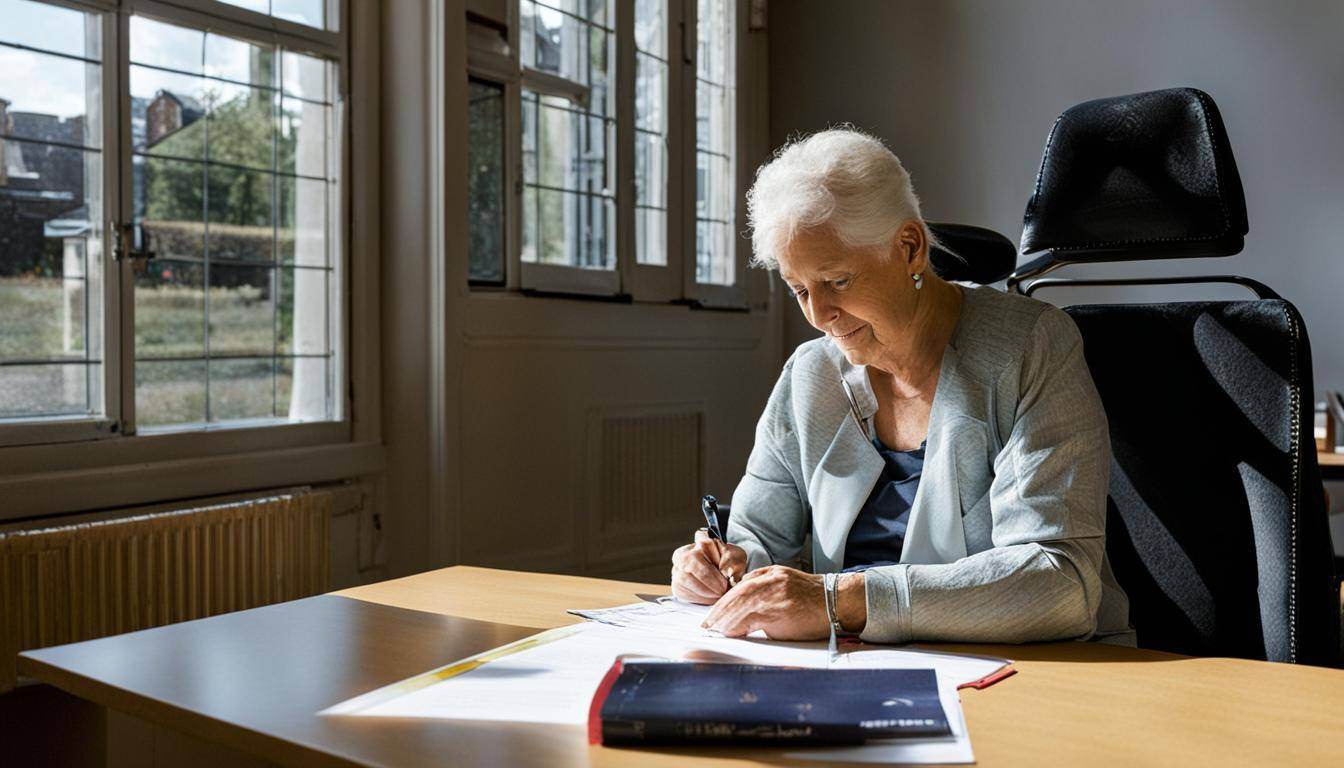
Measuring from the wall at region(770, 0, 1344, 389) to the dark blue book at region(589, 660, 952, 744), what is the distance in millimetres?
2961

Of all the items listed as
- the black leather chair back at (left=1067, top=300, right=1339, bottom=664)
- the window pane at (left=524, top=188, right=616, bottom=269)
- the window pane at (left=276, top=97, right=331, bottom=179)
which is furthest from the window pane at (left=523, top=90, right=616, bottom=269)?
the black leather chair back at (left=1067, top=300, right=1339, bottom=664)

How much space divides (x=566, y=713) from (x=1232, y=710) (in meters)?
0.56

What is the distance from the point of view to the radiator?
2.15 metres

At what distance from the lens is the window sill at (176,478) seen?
2258mm

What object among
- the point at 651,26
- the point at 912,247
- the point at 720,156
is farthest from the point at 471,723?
the point at 720,156

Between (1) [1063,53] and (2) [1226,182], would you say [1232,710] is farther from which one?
(1) [1063,53]

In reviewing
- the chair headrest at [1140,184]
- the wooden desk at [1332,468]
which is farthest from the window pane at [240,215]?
the wooden desk at [1332,468]

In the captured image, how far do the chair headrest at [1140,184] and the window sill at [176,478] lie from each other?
1.83 meters

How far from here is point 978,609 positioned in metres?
1.23

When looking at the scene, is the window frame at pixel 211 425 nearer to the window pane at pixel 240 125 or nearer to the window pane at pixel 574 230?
the window pane at pixel 240 125

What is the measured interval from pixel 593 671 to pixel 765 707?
23cm

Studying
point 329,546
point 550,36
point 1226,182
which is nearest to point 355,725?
point 1226,182

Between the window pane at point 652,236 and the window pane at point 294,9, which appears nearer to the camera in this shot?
the window pane at point 294,9

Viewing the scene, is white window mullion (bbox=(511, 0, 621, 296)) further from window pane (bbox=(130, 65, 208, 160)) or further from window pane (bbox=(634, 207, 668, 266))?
window pane (bbox=(130, 65, 208, 160))
